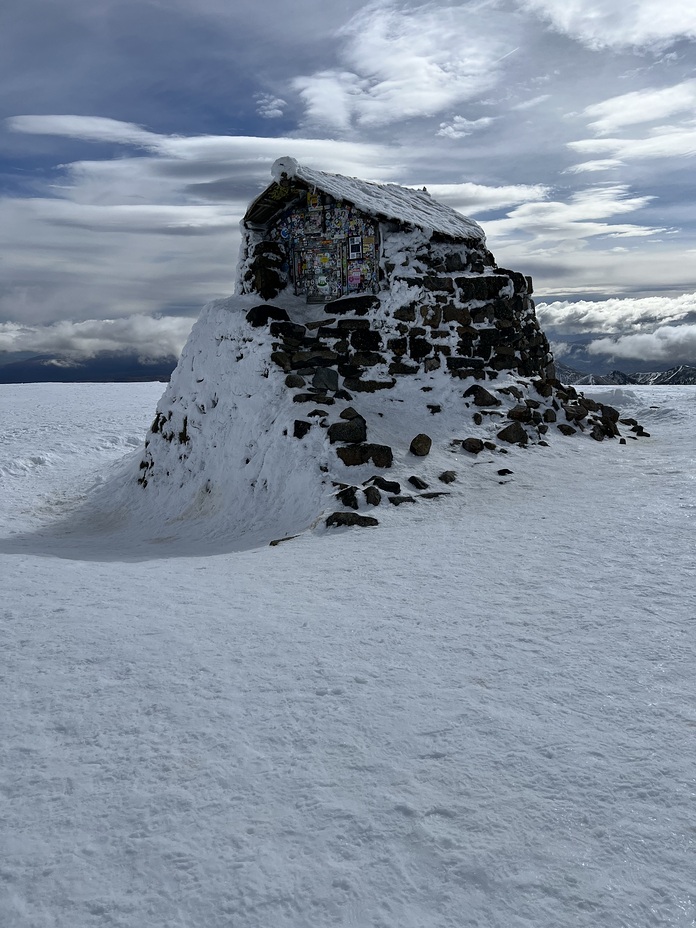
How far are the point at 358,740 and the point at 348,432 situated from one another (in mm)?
6765

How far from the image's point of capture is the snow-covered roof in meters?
12.5

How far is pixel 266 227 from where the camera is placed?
13.6 meters

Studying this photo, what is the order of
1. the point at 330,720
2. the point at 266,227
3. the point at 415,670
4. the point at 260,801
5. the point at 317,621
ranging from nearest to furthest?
the point at 260,801 < the point at 330,720 < the point at 415,670 < the point at 317,621 < the point at 266,227

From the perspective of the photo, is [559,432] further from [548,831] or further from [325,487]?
[548,831]

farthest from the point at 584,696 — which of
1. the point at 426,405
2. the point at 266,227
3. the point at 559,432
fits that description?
the point at 266,227

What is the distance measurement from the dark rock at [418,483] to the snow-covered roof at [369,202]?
584cm

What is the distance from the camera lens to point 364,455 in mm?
9500

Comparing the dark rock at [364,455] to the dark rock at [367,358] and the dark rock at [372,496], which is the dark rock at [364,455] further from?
the dark rock at [367,358]

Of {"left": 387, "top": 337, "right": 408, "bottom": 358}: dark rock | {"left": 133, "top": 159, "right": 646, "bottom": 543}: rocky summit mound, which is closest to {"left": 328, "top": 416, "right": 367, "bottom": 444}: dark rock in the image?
{"left": 133, "top": 159, "right": 646, "bottom": 543}: rocky summit mound

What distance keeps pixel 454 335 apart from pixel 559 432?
8.40 feet

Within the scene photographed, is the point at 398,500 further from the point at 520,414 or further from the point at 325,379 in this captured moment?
the point at 520,414

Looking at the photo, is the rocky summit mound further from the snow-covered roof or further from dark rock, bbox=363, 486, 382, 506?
dark rock, bbox=363, 486, 382, 506

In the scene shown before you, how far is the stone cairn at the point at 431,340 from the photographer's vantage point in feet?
37.8

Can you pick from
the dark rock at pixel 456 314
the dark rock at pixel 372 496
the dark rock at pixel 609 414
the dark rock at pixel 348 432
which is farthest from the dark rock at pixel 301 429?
the dark rock at pixel 609 414
